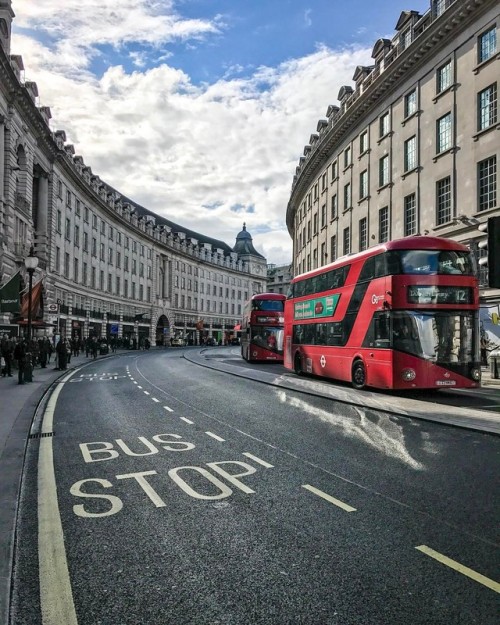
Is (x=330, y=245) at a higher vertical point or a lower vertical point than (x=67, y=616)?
higher

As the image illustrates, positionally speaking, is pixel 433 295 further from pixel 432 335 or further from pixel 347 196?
pixel 347 196

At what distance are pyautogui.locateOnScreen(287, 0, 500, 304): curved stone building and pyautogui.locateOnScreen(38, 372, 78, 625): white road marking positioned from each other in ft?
71.2

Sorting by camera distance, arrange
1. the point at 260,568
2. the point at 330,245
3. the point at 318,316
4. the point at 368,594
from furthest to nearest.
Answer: the point at 330,245, the point at 318,316, the point at 260,568, the point at 368,594

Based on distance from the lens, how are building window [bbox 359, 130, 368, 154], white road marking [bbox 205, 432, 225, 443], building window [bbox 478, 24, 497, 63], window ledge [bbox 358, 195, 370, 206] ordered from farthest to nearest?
building window [bbox 359, 130, 368, 154] < window ledge [bbox 358, 195, 370, 206] < building window [bbox 478, 24, 497, 63] < white road marking [bbox 205, 432, 225, 443]

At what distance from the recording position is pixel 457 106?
1064 inches

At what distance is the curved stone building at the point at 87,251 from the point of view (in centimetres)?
3647

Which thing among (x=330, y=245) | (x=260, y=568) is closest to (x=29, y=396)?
(x=260, y=568)

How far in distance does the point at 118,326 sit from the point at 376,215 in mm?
45968

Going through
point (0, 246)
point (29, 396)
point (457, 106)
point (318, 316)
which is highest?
point (457, 106)

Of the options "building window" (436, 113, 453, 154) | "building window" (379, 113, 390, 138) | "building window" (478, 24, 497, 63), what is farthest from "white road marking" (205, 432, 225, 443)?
"building window" (379, 113, 390, 138)

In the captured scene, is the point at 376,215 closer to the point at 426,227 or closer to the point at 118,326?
the point at 426,227

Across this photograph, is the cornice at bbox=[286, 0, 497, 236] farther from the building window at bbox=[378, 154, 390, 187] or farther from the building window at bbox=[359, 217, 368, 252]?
the building window at bbox=[359, 217, 368, 252]

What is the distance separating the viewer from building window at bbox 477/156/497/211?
24.5 m

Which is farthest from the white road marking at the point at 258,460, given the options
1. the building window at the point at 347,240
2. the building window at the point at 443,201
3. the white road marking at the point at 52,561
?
the building window at the point at 347,240
